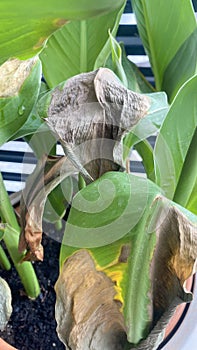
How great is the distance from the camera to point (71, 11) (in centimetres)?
16

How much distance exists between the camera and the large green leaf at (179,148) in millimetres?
370

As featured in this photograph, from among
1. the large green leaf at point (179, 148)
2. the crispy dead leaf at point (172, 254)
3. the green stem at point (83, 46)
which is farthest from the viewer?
the green stem at point (83, 46)

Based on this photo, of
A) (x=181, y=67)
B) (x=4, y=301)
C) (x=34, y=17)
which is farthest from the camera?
(x=181, y=67)

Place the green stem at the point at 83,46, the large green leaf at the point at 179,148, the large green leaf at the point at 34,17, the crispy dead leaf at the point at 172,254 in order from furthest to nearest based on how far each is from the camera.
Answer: the green stem at the point at 83,46
the large green leaf at the point at 179,148
the crispy dead leaf at the point at 172,254
the large green leaf at the point at 34,17

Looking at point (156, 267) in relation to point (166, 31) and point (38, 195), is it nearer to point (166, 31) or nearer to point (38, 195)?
point (38, 195)

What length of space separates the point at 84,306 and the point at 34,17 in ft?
0.63

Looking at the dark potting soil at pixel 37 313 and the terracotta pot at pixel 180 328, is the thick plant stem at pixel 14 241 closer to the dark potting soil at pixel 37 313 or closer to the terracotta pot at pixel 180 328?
the dark potting soil at pixel 37 313

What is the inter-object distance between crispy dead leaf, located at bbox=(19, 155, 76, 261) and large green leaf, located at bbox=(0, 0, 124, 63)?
158mm

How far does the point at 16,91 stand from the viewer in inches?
13.0

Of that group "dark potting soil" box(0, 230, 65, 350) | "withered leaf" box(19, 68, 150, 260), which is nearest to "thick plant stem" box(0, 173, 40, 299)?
"dark potting soil" box(0, 230, 65, 350)

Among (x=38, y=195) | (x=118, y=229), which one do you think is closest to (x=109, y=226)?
(x=118, y=229)

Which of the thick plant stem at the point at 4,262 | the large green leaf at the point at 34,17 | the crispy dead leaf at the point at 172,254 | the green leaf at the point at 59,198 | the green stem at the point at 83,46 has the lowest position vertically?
the thick plant stem at the point at 4,262

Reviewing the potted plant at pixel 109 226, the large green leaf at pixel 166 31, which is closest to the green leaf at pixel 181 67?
the large green leaf at pixel 166 31

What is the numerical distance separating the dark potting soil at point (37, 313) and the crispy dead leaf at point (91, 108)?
0.28 m
